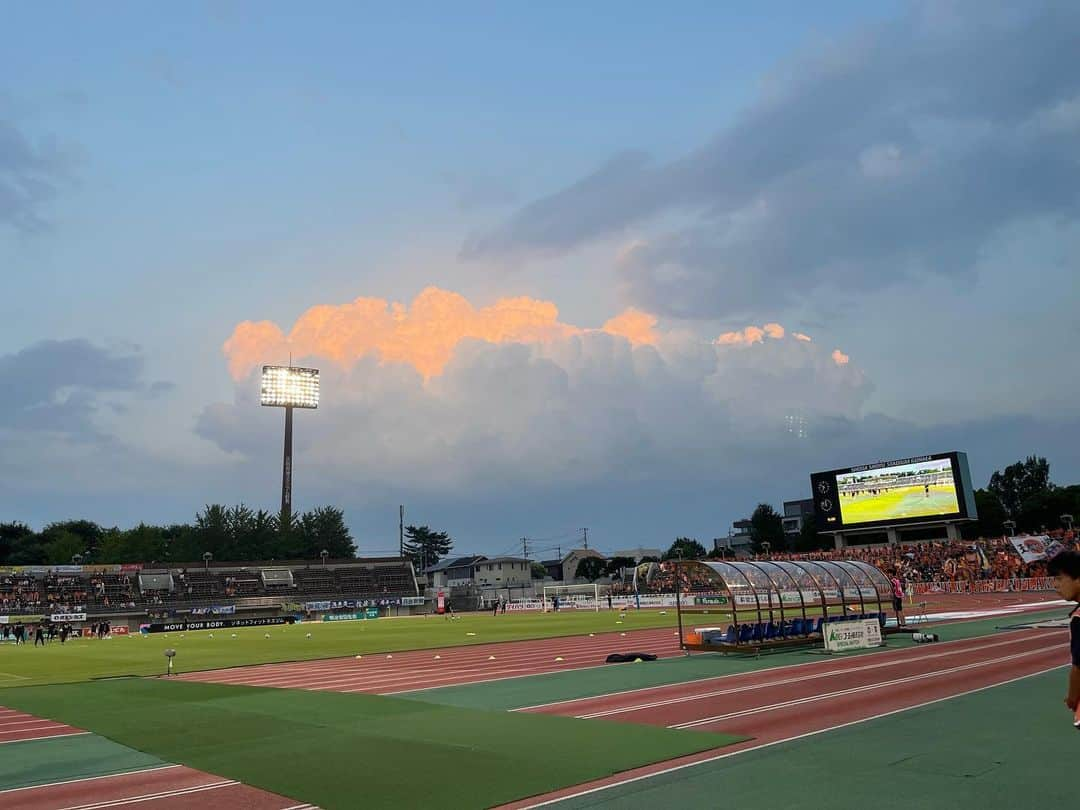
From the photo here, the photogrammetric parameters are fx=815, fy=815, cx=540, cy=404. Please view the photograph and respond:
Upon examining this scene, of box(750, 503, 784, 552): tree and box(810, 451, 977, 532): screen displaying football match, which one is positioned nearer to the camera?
box(810, 451, 977, 532): screen displaying football match

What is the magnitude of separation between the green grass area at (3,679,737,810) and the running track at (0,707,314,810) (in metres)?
0.33

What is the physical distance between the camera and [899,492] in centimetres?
7794

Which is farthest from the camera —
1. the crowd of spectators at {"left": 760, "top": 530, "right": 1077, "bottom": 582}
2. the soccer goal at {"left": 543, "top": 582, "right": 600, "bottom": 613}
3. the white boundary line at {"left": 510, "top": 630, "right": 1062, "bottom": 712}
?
the soccer goal at {"left": 543, "top": 582, "right": 600, "bottom": 613}

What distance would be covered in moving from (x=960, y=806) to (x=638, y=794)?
10.3 ft

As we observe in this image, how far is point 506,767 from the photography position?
10.5m

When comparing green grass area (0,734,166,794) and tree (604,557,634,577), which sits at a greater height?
Answer: tree (604,557,634,577)

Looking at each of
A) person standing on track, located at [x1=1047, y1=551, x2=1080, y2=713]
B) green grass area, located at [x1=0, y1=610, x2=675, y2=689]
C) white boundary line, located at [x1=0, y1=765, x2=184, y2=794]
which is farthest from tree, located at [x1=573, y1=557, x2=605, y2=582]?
person standing on track, located at [x1=1047, y1=551, x2=1080, y2=713]

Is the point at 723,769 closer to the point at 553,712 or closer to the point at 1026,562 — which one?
the point at 553,712

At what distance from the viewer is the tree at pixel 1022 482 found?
137438mm

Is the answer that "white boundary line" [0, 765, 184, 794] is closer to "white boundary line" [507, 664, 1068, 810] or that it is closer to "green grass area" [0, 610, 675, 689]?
"white boundary line" [507, 664, 1068, 810]

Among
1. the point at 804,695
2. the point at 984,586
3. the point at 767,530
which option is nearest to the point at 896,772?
the point at 804,695

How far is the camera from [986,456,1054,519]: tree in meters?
137

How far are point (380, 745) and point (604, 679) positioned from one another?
8656 mm

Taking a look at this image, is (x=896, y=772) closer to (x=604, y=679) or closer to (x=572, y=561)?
(x=604, y=679)
